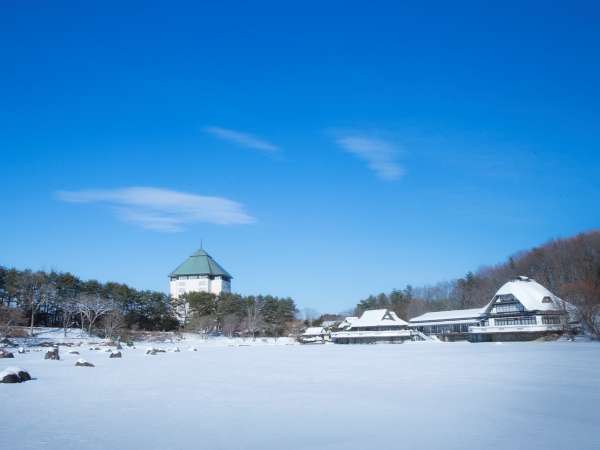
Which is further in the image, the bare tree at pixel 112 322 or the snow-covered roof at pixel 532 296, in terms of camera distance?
the snow-covered roof at pixel 532 296

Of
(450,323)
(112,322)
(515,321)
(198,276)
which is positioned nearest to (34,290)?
(112,322)

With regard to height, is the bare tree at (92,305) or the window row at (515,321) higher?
the bare tree at (92,305)

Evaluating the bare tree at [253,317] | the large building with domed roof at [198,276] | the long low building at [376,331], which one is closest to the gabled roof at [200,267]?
the large building with domed roof at [198,276]

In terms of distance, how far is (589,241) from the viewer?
62.5 m

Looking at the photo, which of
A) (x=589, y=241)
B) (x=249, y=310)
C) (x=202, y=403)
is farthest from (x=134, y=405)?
(x=589, y=241)

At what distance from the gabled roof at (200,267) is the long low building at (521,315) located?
52.7m

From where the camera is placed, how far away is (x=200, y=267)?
98.8 m

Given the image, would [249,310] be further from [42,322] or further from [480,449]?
[480,449]

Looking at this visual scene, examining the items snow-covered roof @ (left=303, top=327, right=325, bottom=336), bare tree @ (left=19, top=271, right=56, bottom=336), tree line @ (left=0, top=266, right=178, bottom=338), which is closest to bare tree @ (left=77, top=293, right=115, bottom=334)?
tree line @ (left=0, top=266, right=178, bottom=338)

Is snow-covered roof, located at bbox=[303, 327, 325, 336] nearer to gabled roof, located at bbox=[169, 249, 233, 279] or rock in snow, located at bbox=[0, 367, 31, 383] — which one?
gabled roof, located at bbox=[169, 249, 233, 279]

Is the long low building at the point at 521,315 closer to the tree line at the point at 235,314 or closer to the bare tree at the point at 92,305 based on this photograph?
the tree line at the point at 235,314

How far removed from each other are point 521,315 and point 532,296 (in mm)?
2427

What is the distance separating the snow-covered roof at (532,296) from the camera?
5172 cm

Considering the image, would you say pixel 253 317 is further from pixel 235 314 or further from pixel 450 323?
pixel 450 323
